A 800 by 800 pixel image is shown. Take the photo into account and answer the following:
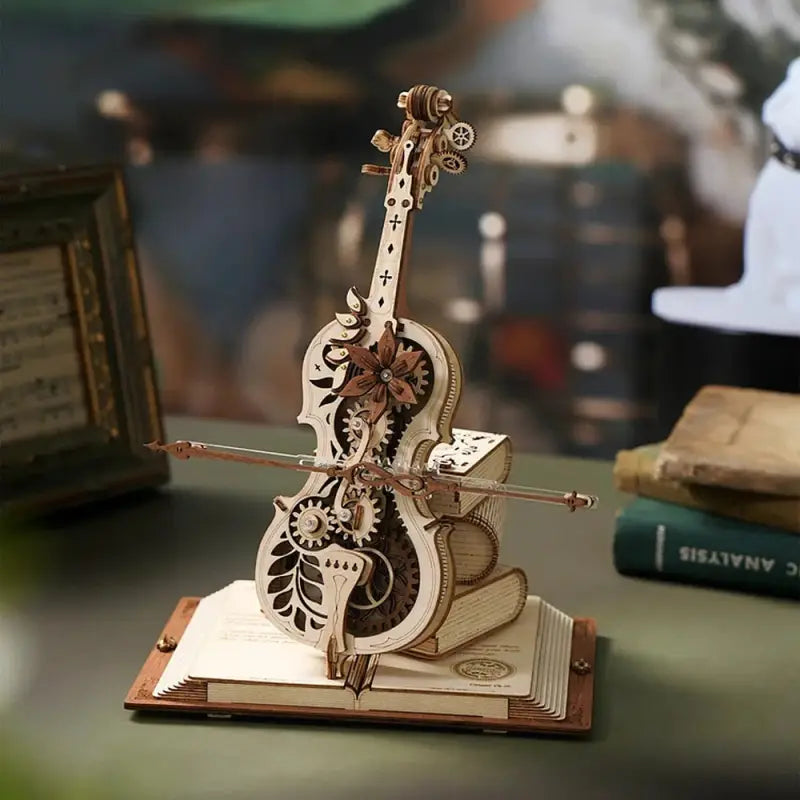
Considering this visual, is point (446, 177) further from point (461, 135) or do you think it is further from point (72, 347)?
point (461, 135)

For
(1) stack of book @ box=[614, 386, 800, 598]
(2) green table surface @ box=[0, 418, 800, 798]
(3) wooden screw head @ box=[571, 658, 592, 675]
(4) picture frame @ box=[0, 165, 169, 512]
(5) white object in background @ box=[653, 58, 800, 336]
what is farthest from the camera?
(5) white object in background @ box=[653, 58, 800, 336]

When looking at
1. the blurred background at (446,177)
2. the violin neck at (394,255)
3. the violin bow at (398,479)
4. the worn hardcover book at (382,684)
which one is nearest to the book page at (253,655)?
the worn hardcover book at (382,684)

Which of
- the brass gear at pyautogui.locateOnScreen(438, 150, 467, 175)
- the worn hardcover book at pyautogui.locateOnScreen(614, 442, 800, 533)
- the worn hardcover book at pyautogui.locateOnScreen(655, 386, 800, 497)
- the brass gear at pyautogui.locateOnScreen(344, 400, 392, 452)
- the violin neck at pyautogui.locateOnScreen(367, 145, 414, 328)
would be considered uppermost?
the brass gear at pyautogui.locateOnScreen(438, 150, 467, 175)

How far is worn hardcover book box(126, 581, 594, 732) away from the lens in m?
0.85

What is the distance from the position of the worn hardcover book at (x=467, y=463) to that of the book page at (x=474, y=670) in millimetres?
93

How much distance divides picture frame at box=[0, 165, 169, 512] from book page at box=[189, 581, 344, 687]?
32cm

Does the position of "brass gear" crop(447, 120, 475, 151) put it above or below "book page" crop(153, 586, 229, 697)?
above

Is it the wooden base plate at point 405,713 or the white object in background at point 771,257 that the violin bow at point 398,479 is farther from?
the white object in background at point 771,257

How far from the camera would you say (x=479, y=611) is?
2.97 feet

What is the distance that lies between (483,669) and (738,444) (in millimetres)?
343

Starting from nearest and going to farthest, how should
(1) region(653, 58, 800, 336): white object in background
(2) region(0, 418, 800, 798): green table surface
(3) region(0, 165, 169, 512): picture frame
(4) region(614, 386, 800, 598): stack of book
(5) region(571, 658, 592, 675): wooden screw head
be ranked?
(2) region(0, 418, 800, 798): green table surface, (5) region(571, 658, 592, 675): wooden screw head, (4) region(614, 386, 800, 598): stack of book, (3) region(0, 165, 169, 512): picture frame, (1) region(653, 58, 800, 336): white object in background

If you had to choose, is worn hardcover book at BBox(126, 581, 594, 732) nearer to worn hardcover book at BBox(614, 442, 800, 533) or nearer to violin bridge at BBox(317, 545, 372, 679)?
violin bridge at BBox(317, 545, 372, 679)

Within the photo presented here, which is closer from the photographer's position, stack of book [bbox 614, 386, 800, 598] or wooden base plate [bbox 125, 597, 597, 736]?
wooden base plate [bbox 125, 597, 597, 736]

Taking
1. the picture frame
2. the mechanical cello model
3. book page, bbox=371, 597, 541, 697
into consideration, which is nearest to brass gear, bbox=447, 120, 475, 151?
the mechanical cello model
